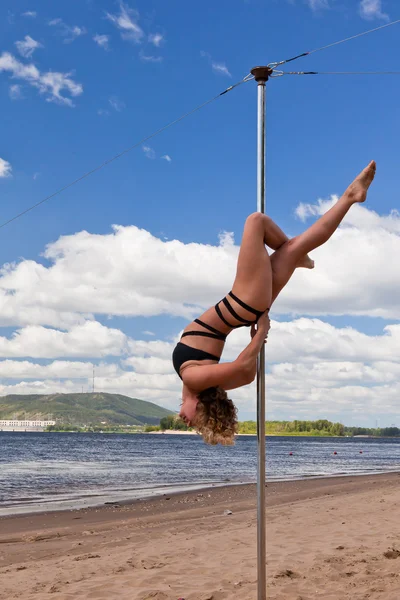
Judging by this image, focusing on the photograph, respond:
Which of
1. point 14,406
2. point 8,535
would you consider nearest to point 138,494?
point 8,535

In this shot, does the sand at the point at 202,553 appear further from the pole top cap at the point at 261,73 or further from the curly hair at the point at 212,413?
the pole top cap at the point at 261,73

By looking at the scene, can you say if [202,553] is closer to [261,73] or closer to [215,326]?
[215,326]

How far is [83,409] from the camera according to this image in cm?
15500

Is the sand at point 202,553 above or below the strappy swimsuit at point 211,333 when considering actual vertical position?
below

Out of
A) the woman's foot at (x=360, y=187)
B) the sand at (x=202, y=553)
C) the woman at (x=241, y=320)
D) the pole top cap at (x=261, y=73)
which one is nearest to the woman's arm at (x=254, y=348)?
the woman at (x=241, y=320)

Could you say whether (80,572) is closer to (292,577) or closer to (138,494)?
(292,577)

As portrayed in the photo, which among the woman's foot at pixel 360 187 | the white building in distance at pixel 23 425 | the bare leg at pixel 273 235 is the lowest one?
the bare leg at pixel 273 235

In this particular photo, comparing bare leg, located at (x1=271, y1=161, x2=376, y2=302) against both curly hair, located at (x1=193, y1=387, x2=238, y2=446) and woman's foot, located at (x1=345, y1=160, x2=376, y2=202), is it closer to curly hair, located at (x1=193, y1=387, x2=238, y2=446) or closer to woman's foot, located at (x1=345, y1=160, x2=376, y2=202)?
woman's foot, located at (x1=345, y1=160, x2=376, y2=202)

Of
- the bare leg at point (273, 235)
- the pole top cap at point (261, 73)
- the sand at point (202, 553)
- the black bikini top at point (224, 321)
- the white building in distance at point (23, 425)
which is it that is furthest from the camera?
the white building in distance at point (23, 425)

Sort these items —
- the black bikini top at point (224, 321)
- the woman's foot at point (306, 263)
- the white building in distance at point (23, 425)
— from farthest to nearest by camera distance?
the white building in distance at point (23, 425) → the woman's foot at point (306, 263) → the black bikini top at point (224, 321)

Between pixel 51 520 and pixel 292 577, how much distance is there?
23.5 feet

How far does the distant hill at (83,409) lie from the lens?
148225mm

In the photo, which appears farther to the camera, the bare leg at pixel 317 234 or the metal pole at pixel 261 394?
the metal pole at pixel 261 394

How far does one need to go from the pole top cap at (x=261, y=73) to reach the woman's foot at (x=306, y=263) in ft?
4.63
